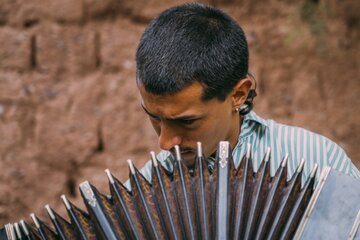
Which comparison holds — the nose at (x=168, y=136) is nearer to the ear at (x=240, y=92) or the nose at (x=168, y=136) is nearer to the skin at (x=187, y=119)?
the skin at (x=187, y=119)

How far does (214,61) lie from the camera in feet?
6.81

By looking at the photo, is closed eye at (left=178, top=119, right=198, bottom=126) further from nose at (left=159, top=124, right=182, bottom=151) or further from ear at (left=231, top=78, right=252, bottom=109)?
ear at (left=231, top=78, right=252, bottom=109)

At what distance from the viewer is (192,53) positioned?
2.05 metres

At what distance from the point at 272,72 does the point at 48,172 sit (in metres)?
0.96

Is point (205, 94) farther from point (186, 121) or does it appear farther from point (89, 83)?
point (89, 83)

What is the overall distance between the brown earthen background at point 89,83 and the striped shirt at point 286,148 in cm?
119

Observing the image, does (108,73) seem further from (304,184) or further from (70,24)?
(304,184)

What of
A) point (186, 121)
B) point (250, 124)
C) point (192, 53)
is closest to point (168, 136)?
point (186, 121)

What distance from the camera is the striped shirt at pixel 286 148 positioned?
2104mm

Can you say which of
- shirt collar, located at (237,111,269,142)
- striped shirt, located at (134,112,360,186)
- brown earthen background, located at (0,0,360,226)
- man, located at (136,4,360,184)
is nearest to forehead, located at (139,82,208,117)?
man, located at (136,4,360,184)

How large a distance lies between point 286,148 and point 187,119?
0.31m

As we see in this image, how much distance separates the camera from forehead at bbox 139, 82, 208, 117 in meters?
1.99

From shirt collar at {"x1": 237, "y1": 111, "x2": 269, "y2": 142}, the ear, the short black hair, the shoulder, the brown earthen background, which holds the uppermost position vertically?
the brown earthen background

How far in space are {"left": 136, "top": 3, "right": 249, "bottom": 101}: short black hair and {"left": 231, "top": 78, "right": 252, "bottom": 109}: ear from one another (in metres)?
0.01
